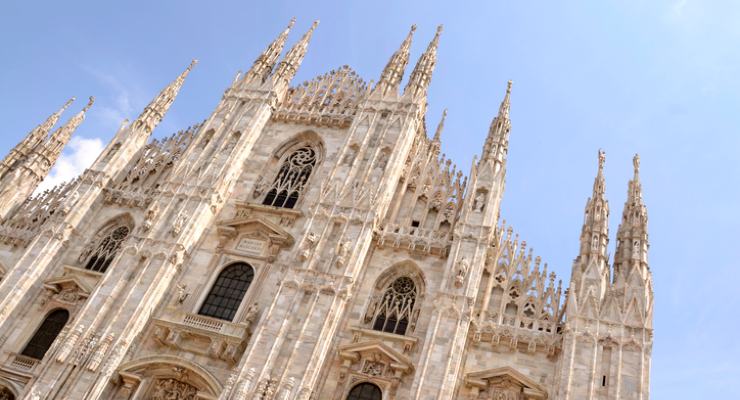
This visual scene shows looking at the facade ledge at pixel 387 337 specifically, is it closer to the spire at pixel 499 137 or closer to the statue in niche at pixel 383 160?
the statue in niche at pixel 383 160

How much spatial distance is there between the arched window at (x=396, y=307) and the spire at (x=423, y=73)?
8.80m

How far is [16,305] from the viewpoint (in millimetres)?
21406

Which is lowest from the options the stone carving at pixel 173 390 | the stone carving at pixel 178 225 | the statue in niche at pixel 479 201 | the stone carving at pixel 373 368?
the stone carving at pixel 173 390

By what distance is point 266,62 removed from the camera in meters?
29.0

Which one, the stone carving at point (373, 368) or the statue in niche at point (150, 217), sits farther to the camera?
the statue in niche at point (150, 217)

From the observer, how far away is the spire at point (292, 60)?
92.2 ft

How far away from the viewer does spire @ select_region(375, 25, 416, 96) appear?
2631 centimetres

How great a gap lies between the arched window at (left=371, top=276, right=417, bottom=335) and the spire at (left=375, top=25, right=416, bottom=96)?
909cm

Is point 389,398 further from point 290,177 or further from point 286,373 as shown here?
point 290,177

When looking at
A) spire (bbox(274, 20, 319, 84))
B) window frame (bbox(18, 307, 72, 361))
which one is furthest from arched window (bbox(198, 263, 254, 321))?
spire (bbox(274, 20, 319, 84))

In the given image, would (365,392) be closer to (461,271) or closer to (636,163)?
(461,271)

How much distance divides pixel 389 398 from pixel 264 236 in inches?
307

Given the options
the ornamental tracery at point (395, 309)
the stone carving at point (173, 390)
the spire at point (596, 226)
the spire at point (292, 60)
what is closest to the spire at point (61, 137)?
the spire at point (292, 60)

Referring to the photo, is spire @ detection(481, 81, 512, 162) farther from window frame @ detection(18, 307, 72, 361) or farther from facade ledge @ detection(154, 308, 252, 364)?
window frame @ detection(18, 307, 72, 361)
